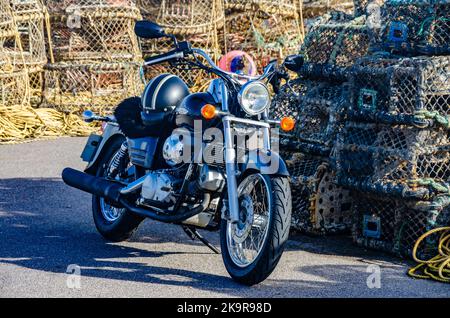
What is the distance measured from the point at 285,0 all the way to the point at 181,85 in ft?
24.9

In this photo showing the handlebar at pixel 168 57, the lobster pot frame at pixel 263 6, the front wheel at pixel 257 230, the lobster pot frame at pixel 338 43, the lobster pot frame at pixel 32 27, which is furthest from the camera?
the lobster pot frame at pixel 263 6

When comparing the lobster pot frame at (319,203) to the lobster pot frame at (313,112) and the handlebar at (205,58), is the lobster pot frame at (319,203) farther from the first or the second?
the handlebar at (205,58)

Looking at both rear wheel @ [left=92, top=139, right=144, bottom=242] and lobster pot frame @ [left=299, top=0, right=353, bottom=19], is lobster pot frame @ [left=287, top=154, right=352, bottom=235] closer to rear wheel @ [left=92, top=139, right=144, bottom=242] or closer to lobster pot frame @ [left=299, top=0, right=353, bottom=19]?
rear wheel @ [left=92, top=139, right=144, bottom=242]

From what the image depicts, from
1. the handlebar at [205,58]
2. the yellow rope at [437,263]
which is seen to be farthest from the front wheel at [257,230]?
the yellow rope at [437,263]

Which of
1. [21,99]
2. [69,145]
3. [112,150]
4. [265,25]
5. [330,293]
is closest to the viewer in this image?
[330,293]

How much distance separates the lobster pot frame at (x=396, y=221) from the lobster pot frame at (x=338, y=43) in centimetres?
144

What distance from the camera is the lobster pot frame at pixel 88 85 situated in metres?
12.9

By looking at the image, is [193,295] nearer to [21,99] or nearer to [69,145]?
[69,145]

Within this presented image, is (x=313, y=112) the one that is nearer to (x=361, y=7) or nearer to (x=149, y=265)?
(x=361, y=7)

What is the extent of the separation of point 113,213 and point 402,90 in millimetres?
2427

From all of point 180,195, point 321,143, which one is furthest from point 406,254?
point 180,195

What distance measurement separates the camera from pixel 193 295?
5.69m

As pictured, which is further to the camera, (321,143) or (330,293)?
(321,143)

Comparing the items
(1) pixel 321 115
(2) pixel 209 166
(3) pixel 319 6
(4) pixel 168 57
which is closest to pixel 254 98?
(2) pixel 209 166
